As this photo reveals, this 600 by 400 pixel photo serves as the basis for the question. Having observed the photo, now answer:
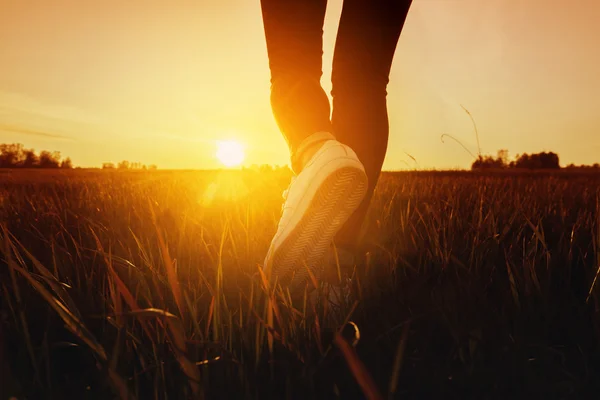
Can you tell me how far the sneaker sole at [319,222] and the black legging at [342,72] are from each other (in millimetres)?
269

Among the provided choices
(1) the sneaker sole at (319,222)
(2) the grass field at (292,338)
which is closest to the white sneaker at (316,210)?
(1) the sneaker sole at (319,222)

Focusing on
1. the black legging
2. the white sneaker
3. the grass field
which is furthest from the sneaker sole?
the black legging

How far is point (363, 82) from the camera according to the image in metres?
1.59

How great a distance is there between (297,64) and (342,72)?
236 millimetres

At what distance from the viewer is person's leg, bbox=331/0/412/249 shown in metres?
1.55

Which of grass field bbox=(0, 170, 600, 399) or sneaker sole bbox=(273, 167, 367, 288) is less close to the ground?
sneaker sole bbox=(273, 167, 367, 288)

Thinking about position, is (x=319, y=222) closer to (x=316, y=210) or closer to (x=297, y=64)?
(x=316, y=210)

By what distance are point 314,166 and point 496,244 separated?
0.74 m

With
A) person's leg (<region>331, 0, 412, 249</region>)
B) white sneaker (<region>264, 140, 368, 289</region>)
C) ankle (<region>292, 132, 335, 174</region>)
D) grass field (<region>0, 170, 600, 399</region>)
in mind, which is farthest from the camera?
person's leg (<region>331, 0, 412, 249</region>)

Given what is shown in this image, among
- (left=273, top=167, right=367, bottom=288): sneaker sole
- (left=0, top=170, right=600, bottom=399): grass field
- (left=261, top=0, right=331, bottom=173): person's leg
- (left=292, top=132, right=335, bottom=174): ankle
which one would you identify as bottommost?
(left=0, top=170, right=600, bottom=399): grass field

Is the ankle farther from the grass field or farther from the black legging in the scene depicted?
the grass field

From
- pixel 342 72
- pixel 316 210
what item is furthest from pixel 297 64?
pixel 316 210

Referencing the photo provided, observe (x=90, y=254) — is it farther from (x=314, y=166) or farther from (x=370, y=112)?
(x=370, y=112)

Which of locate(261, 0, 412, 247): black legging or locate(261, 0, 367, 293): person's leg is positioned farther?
locate(261, 0, 412, 247): black legging
